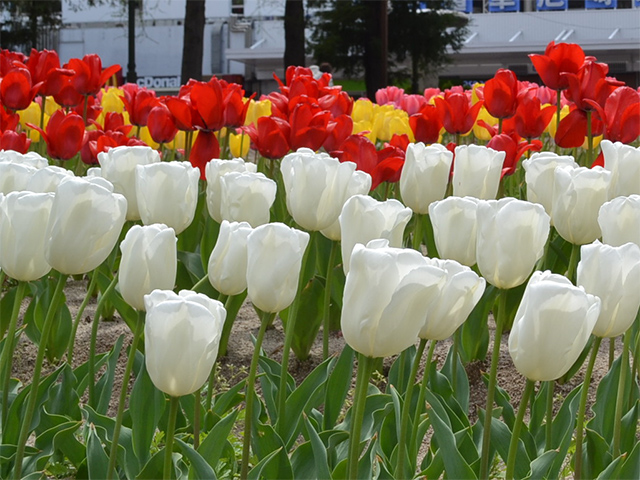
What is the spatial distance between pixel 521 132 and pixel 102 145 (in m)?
1.65

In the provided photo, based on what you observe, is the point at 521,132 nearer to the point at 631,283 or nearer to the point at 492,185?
the point at 492,185

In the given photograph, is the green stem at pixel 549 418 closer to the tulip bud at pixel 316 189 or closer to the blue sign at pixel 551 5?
the tulip bud at pixel 316 189

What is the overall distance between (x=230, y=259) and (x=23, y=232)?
354 millimetres

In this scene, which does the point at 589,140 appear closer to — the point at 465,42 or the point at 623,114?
the point at 623,114

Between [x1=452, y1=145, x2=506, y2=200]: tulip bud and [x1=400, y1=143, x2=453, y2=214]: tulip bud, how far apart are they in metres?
0.06

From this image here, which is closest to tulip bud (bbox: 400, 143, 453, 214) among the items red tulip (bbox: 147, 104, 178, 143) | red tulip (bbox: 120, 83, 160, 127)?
red tulip (bbox: 147, 104, 178, 143)

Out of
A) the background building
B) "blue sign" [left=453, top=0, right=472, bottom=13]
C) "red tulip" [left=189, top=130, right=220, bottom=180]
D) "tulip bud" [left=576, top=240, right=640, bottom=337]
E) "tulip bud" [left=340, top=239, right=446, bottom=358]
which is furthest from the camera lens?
the background building

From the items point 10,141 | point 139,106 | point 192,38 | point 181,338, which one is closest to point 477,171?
point 181,338

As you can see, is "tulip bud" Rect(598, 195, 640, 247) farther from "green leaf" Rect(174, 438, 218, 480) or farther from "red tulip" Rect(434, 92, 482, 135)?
"red tulip" Rect(434, 92, 482, 135)

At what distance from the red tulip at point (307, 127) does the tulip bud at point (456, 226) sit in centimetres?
121

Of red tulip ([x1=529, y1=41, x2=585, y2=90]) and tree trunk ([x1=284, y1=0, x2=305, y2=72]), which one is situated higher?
tree trunk ([x1=284, y1=0, x2=305, y2=72])

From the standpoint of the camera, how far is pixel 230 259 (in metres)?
1.57

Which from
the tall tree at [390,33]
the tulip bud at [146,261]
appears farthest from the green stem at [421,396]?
the tall tree at [390,33]

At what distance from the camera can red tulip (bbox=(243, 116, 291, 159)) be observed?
9.80 ft
